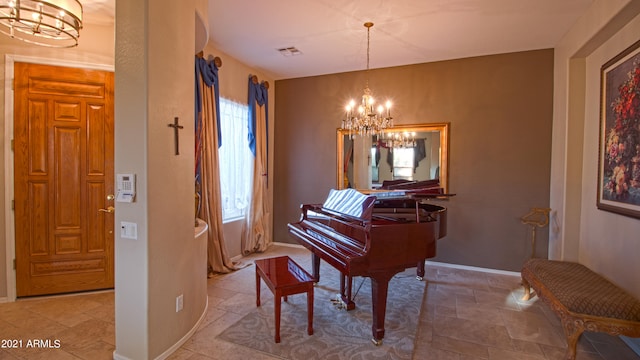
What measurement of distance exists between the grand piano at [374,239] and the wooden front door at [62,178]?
90.6 inches

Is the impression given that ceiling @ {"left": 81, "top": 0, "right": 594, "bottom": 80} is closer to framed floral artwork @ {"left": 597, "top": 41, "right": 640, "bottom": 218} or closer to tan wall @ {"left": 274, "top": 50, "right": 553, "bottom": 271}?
tan wall @ {"left": 274, "top": 50, "right": 553, "bottom": 271}

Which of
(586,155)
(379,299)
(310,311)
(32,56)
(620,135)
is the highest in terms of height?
(32,56)

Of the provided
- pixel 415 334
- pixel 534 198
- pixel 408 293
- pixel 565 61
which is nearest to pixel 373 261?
Answer: pixel 415 334

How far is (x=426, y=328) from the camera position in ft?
9.27

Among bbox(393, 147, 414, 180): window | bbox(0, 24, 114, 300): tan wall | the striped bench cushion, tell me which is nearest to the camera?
the striped bench cushion

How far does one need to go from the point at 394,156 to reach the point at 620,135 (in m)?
2.53

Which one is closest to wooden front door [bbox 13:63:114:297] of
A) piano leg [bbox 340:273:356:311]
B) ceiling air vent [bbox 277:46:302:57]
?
ceiling air vent [bbox 277:46:302:57]

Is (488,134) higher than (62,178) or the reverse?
higher

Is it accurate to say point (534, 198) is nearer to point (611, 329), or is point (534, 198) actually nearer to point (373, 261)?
point (611, 329)

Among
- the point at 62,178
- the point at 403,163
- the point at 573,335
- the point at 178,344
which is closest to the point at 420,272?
the point at 403,163

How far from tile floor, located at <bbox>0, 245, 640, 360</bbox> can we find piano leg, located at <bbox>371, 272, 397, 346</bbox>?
1.04 ft

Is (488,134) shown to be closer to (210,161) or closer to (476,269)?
(476,269)

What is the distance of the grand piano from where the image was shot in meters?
2.35

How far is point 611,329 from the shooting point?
2199 millimetres
